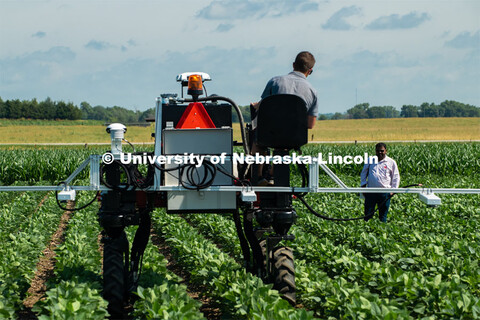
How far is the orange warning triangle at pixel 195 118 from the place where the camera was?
6.07 metres

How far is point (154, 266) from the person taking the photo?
7.59m

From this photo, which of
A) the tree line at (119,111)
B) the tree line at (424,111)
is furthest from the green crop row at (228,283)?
the tree line at (424,111)

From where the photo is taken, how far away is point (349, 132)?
7606cm

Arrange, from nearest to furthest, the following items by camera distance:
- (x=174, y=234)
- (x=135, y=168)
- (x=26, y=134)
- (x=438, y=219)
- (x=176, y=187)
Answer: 1. (x=176, y=187)
2. (x=135, y=168)
3. (x=174, y=234)
4. (x=438, y=219)
5. (x=26, y=134)

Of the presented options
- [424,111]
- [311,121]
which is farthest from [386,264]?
[424,111]

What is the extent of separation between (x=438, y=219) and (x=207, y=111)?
7.47 m

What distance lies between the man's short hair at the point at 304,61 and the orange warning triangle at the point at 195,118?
42.2 inches

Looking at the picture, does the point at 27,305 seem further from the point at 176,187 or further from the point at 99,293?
the point at 176,187

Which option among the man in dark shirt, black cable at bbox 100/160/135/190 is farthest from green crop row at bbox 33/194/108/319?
the man in dark shirt

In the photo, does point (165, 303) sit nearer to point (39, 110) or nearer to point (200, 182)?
point (200, 182)

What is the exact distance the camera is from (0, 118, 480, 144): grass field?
67.2m

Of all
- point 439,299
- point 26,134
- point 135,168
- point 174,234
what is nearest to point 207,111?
point 135,168

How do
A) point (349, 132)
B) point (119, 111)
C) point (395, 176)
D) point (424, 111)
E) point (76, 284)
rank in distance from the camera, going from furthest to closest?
1. point (119, 111)
2. point (424, 111)
3. point (349, 132)
4. point (395, 176)
5. point (76, 284)

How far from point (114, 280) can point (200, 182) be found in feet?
4.41
